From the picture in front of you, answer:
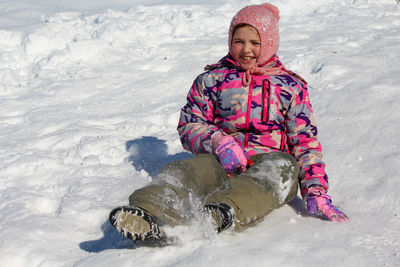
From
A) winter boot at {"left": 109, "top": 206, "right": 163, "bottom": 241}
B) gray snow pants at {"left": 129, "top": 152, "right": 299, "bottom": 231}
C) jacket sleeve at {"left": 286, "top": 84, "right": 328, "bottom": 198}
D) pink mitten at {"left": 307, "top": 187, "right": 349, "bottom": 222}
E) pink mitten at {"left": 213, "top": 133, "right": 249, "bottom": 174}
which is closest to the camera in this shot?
winter boot at {"left": 109, "top": 206, "right": 163, "bottom": 241}

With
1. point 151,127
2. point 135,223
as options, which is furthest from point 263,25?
point 151,127

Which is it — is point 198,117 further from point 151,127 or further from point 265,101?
point 151,127

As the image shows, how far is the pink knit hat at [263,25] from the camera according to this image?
231 centimetres

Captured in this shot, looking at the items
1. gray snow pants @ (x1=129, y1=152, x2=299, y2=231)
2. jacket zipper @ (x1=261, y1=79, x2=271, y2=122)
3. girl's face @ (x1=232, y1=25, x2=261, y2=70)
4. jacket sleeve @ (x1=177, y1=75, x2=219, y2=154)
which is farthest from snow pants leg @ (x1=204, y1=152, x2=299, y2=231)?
girl's face @ (x1=232, y1=25, x2=261, y2=70)

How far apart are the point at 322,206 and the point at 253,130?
1.93 feet

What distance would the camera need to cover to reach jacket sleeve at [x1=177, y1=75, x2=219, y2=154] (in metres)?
2.38

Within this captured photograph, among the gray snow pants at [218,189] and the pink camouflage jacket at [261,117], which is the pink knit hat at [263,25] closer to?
the pink camouflage jacket at [261,117]

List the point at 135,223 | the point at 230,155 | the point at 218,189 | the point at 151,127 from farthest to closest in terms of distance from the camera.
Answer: the point at 151,127
the point at 230,155
the point at 218,189
the point at 135,223

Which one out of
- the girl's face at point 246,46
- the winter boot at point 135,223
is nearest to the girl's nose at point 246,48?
the girl's face at point 246,46

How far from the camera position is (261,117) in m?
2.33

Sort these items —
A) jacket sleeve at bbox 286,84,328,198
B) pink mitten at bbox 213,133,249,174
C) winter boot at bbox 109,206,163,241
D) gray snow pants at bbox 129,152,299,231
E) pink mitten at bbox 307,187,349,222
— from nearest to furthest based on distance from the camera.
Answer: winter boot at bbox 109,206,163,241 < gray snow pants at bbox 129,152,299,231 < pink mitten at bbox 307,187,349,222 < pink mitten at bbox 213,133,249,174 < jacket sleeve at bbox 286,84,328,198

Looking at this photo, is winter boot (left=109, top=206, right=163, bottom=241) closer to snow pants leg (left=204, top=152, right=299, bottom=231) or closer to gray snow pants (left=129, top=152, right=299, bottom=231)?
gray snow pants (left=129, top=152, right=299, bottom=231)

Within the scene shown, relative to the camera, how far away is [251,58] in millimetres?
2381

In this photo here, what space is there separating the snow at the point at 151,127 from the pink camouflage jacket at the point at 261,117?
34 cm
